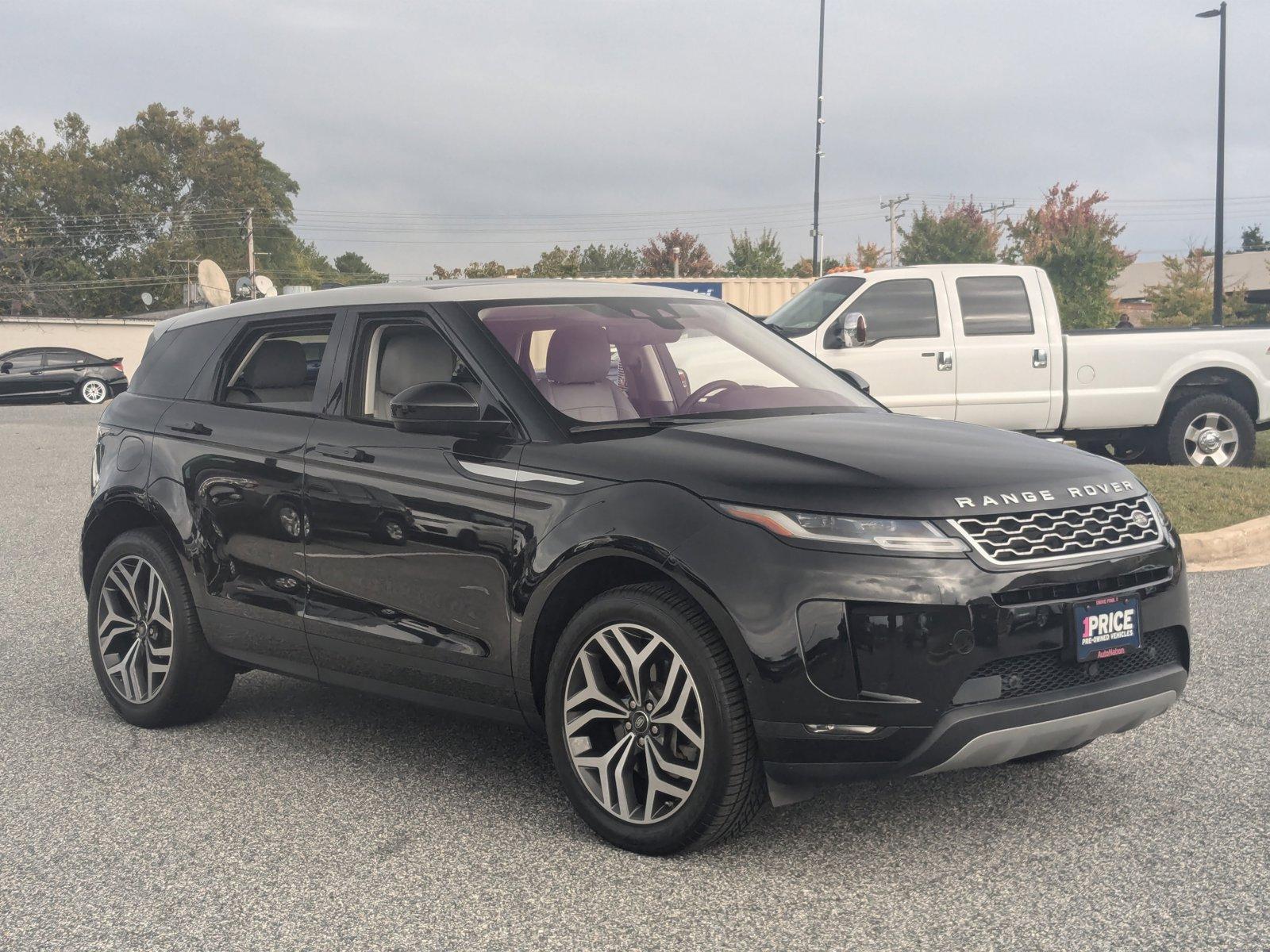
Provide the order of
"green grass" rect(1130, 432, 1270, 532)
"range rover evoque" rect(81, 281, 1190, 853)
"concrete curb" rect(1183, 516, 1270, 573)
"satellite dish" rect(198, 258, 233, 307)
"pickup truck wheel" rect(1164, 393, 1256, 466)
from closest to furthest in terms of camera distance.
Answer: "range rover evoque" rect(81, 281, 1190, 853) → "concrete curb" rect(1183, 516, 1270, 573) → "green grass" rect(1130, 432, 1270, 532) → "pickup truck wheel" rect(1164, 393, 1256, 466) → "satellite dish" rect(198, 258, 233, 307)

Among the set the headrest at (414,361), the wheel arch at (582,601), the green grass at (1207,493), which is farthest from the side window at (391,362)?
the green grass at (1207,493)

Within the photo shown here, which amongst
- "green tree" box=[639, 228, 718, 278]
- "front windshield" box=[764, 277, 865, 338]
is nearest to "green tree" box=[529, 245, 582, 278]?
"green tree" box=[639, 228, 718, 278]

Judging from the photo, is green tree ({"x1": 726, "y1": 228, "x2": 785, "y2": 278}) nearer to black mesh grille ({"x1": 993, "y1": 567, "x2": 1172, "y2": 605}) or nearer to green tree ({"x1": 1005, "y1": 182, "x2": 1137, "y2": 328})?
green tree ({"x1": 1005, "y1": 182, "x2": 1137, "y2": 328})

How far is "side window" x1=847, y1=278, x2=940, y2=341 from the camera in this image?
1339 centimetres

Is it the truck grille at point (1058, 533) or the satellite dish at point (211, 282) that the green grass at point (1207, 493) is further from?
the satellite dish at point (211, 282)

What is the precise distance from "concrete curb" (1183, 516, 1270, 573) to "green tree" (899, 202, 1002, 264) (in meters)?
42.4

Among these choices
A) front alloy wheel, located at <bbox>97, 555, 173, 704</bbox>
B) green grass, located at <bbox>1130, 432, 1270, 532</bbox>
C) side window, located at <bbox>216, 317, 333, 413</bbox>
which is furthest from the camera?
green grass, located at <bbox>1130, 432, 1270, 532</bbox>

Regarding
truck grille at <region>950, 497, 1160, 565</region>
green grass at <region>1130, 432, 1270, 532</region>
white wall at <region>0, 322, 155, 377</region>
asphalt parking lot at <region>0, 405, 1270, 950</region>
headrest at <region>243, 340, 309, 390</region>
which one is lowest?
asphalt parking lot at <region>0, 405, 1270, 950</region>

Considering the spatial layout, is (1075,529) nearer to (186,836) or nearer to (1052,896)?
(1052,896)

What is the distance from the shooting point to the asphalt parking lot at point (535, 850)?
144 inches

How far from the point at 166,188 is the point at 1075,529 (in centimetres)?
9284

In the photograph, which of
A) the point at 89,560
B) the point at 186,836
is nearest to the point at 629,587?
the point at 186,836

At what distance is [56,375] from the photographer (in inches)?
1403

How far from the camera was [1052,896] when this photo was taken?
150 inches
